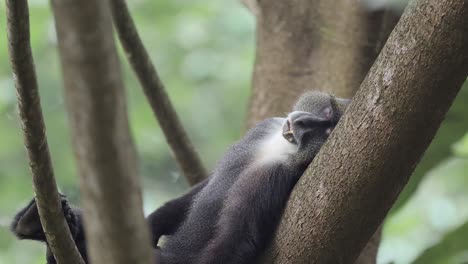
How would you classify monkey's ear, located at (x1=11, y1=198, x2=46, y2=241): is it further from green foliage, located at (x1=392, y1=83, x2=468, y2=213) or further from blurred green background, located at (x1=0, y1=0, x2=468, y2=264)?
green foliage, located at (x1=392, y1=83, x2=468, y2=213)

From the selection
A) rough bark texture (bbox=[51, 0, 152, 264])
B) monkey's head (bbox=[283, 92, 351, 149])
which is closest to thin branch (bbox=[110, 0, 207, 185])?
monkey's head (bbox=[283, 92, 351, 149])

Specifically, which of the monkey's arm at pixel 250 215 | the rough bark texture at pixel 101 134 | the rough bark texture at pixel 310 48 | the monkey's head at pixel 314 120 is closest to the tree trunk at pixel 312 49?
the rough bark texture at pixel 310 48

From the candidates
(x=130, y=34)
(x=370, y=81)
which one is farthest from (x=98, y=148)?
(x=130, y=34)

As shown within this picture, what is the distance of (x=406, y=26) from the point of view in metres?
2.09

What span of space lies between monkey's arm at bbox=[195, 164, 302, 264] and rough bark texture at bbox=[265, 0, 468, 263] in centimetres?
25

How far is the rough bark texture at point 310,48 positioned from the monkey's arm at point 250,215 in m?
0.80

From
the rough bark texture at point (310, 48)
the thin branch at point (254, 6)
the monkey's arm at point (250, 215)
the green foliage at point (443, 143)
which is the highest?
the thin branch at point (254, 6)

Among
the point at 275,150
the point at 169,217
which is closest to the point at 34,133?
the point at 275,150

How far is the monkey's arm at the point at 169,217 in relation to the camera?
320 cm

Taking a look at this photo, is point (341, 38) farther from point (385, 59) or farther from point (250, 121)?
point (385, 59)

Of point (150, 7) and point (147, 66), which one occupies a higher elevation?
point (150, 7)

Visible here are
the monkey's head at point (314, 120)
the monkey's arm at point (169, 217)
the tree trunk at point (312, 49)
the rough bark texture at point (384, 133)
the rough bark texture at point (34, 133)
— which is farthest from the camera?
the tree trunk at point (312, 49)

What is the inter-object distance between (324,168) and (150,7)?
160 inches

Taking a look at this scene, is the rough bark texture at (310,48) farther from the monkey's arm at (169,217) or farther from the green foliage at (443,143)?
the monkey's arm at (169,217)
